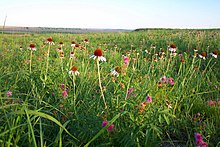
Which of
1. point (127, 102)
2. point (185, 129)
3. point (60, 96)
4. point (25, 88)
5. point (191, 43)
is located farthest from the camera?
point (191, 43)

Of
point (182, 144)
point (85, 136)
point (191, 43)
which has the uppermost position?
point (191, 43)

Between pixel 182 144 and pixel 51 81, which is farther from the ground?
pixel 51 81

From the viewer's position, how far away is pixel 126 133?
1534 mm

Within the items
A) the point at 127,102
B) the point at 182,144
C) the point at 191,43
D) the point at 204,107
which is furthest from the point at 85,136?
the point at 191,43

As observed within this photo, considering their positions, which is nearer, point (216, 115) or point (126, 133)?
point (126, 133)

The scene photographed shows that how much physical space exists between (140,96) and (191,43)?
5322 mm

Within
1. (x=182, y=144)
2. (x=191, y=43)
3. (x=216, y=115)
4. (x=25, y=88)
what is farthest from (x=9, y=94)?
(x=191, y=43)

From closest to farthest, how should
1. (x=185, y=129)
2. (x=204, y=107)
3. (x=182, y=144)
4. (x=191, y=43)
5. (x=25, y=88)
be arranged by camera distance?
(x=182, y=144)
(x=185, y=129)
(x=204, y=107)
(x=25, y=88)
(x=191, y=43)

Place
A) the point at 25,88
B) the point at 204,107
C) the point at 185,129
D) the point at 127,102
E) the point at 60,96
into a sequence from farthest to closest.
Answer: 1. the point at 25,88
2. the point at 204,107
3. the point at 60,96
4. the point at 185,129
5. the point at 127,102

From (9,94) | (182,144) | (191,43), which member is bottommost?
(182,144)

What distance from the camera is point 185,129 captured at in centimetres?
198

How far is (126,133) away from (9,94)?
3.42ft

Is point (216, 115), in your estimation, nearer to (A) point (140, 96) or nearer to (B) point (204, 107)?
(B) point (204, 107)

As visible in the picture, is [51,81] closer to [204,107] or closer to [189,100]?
[189,100]
